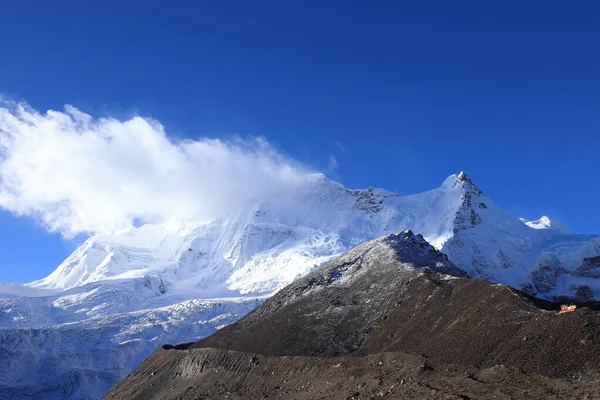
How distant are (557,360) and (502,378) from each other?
328 centimetres

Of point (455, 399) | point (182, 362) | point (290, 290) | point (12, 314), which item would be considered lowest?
point (455, 399)

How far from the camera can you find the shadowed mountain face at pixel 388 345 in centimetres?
3222

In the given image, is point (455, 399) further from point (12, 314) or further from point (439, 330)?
point (12, 314)

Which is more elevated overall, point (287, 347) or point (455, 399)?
point (287, 347)

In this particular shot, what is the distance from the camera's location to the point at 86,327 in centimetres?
16512

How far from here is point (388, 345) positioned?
4516cm

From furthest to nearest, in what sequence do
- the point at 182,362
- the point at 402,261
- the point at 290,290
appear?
the point at 290,290 → the point at 402,261 → the point at 182,362

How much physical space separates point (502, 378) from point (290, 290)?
43387 mm

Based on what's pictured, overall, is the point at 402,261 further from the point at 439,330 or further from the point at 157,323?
the point at 157,323

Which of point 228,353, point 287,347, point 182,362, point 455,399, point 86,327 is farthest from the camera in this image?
point 86,327

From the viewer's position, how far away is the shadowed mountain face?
32.2 meters

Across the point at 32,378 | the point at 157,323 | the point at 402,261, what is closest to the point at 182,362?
the point at 402,261

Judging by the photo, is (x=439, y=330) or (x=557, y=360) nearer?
(x=557, y=360)

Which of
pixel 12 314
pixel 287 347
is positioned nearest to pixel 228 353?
pixel 287 347
